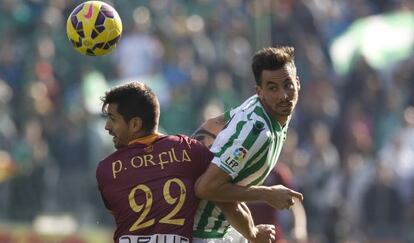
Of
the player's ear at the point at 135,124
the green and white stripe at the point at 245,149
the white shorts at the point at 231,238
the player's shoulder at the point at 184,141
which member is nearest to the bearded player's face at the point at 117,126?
the player's ear at the point at 135,124

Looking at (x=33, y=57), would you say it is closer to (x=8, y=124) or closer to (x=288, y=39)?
(x=8, y=124)

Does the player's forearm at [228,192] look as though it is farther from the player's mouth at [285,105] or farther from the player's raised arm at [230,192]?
the player's mouth at [285,105]

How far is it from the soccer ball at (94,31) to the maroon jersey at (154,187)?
1311 mm

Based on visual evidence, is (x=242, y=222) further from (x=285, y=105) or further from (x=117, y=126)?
(x=117, y=126)

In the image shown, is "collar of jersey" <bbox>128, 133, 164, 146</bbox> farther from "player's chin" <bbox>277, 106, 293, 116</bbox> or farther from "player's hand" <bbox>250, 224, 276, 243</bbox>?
"player's hand" <bbox>250, 224, 276, 243</bbox>

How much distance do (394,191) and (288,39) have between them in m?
3.51

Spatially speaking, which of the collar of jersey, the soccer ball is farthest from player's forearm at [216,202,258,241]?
the soccer ball

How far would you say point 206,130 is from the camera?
10.2 m

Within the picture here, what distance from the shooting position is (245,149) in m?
9.16

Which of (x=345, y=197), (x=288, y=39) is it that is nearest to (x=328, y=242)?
(x=345, y=197)

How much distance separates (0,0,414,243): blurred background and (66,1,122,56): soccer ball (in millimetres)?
7172

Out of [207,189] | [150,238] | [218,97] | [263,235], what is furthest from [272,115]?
[218,97]

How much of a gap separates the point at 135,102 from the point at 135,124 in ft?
0.51

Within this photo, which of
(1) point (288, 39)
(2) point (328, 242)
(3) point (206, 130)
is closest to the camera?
(3) point (206, 130)
